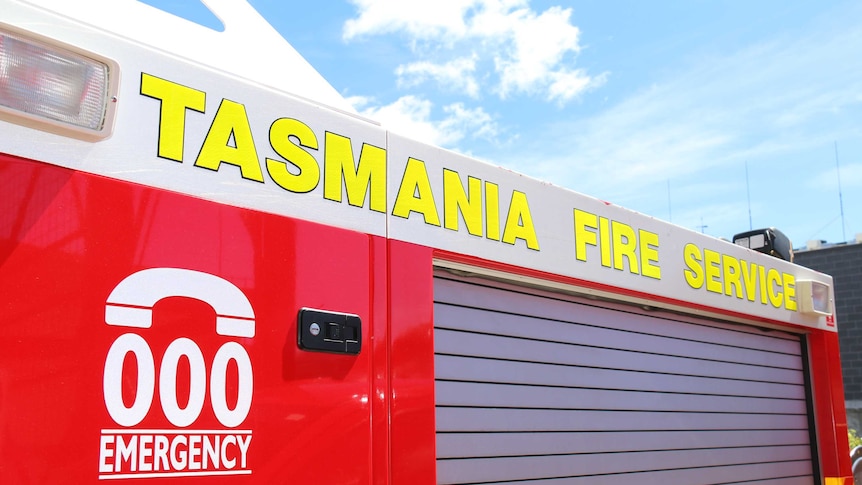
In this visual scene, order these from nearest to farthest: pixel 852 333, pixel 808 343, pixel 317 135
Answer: pixel 317 135 → pixel 808 343 → pixel 852 333

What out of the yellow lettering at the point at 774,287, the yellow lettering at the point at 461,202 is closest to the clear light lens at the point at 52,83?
the yellow lettering at the point at 461,202

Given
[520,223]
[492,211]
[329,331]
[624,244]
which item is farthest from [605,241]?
[329,331]

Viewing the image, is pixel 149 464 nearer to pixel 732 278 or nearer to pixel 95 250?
pixel 95 250

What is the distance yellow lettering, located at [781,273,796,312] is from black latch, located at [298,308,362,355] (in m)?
2.69

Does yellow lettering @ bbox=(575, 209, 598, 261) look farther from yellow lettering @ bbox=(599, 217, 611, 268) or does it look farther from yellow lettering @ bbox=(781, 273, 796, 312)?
yellow lettering @ bbox=(781, 273, 796, 312)

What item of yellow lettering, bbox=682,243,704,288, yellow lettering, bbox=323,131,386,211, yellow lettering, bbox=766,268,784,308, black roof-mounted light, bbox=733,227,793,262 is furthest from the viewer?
black roof-mounted light, bbox=733,227,793,262

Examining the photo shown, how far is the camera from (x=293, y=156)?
203 centimetres

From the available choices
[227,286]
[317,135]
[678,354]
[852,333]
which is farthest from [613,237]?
[852,333]

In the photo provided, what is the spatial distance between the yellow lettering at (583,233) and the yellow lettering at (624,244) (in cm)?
12

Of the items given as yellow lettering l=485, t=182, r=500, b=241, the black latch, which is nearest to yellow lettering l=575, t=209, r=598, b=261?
yellow lettering l=485, t=182, r=500, b=241

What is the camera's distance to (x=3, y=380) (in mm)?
1465

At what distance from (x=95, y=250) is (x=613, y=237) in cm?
189

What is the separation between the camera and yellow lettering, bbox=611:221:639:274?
304 centimetres

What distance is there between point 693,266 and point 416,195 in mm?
1576
